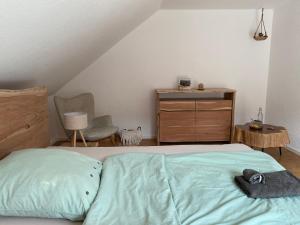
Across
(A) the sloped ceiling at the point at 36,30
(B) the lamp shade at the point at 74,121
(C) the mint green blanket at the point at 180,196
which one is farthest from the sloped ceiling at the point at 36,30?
(C) the mint green blanket at the point at 180,196

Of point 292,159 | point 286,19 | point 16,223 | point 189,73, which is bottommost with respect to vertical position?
point 292,159

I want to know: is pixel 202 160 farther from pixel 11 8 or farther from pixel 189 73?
pixel 189 73

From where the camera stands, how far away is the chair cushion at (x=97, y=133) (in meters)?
3.07

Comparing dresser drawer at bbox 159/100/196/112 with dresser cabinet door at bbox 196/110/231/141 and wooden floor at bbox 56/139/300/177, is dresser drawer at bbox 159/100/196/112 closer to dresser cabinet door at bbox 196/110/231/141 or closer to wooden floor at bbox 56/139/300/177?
dresser cabinet door at bbox 196/110/231/141

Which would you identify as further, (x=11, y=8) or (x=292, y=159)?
(x=292, y=159)

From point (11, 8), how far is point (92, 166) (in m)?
0.86

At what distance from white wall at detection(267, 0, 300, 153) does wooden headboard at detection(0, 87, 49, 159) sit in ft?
10.1

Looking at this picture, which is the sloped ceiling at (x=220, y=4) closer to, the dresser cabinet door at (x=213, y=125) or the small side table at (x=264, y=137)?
the dresser cabinet door at (x=213, y=125)

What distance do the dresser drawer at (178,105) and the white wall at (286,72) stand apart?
1297 millimetres

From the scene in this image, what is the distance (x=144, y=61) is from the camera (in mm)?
3893

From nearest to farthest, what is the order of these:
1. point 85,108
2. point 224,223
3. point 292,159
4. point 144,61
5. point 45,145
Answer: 1. point 224,223
2. point 45,145
3. point 292,159
4. point 85,108
5. point 144,61

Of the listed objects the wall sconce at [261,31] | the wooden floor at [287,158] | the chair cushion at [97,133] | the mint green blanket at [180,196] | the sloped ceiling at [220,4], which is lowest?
the wooden floor at [287,158]

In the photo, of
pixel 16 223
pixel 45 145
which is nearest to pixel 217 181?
pixel 16 223

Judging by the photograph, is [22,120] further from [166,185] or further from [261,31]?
[261,31]
